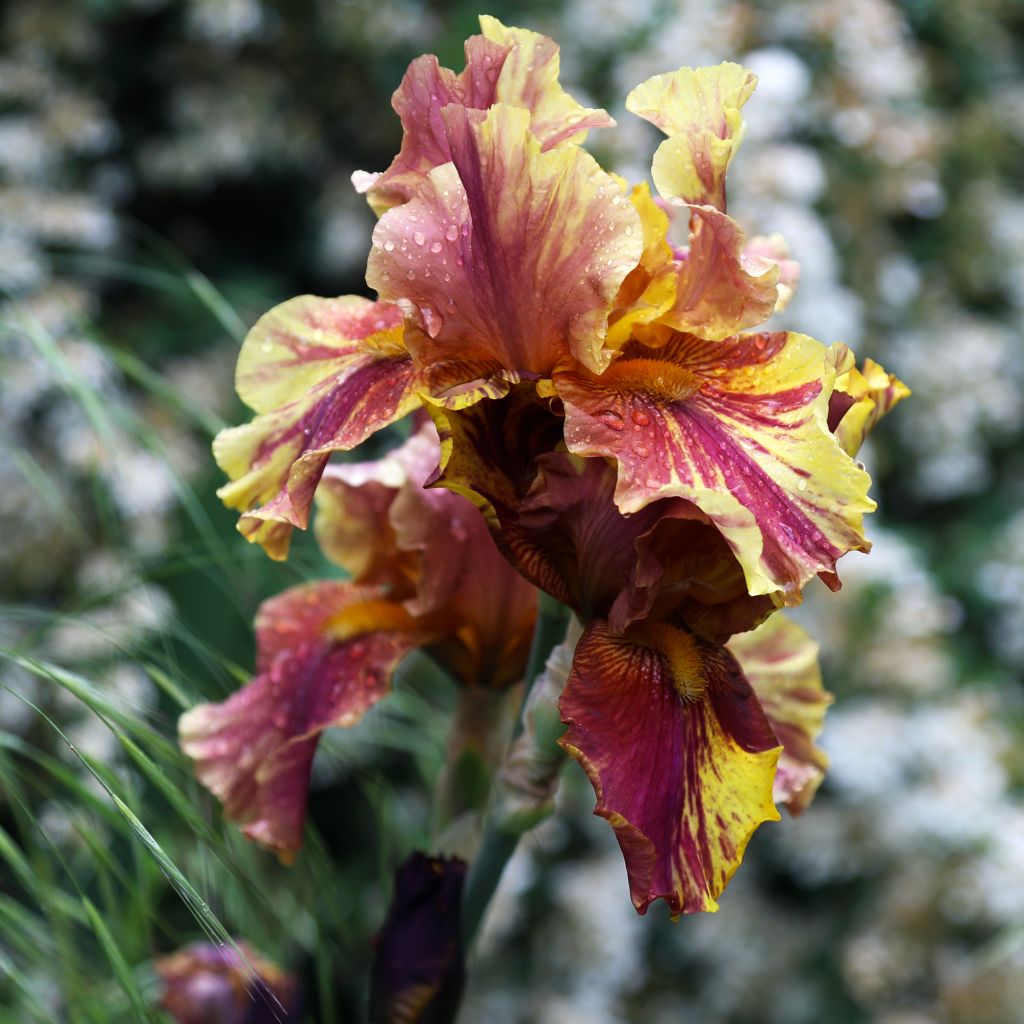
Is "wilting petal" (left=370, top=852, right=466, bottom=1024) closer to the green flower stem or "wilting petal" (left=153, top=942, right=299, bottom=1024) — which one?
the green flower stem

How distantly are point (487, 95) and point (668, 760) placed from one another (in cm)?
23

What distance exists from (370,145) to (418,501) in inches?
44.6

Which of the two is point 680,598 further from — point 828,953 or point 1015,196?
point 1015,196

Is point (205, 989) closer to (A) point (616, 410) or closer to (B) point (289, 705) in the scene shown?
(B) point (289, 705)

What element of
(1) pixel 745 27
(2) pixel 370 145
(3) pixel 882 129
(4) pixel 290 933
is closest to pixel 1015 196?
(3) pixel 882 129

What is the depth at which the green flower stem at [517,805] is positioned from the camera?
45cm

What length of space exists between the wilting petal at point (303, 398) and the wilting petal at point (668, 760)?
0.10 m

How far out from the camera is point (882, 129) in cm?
139

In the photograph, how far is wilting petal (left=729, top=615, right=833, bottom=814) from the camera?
50cm

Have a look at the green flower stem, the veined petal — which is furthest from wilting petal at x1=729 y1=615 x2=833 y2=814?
the veined petal

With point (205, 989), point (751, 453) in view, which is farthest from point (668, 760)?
point (205, 989)

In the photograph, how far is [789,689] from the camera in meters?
0.51

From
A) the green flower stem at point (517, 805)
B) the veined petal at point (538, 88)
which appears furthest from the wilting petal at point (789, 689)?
the veined petal at point (538, 88)

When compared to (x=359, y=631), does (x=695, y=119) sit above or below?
above
